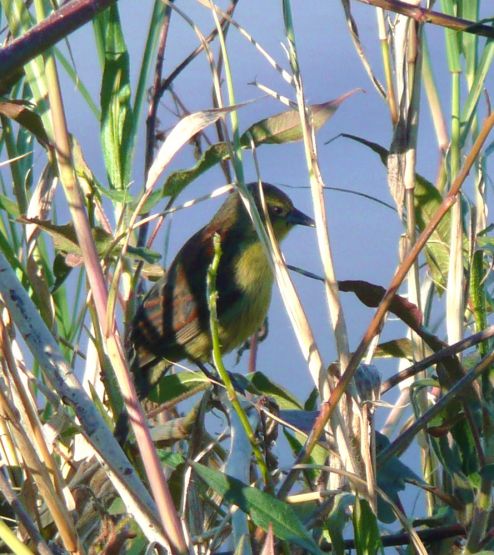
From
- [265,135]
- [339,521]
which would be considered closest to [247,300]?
[265,135]

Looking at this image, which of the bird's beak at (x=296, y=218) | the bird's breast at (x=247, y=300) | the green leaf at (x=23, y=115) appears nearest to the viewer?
the green leaf at (x=23, y=115)

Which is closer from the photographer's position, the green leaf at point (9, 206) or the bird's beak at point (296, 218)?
the green leaf at point (9, 206)

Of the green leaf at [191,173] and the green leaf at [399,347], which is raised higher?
Result: the green leaf at [191,173]

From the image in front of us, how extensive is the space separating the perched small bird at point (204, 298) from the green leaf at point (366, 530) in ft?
3.85

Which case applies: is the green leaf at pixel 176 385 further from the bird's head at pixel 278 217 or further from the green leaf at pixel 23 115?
the bird's head at pixel 278 217

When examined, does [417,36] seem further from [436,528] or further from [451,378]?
[436,528]

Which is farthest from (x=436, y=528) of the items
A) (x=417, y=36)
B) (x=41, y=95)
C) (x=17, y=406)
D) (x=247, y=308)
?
(x=247, y=308)

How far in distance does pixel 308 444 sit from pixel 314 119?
0.53 meters

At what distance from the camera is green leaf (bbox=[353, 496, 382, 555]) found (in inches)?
42.1

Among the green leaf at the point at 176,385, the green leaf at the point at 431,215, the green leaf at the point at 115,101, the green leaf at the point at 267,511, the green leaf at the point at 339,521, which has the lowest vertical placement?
the green leaf at the point at 176,385

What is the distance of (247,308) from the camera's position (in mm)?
2922

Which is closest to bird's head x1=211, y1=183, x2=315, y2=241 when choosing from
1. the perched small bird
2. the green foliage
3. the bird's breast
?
the perched small bird

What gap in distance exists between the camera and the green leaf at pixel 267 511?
1.04 m

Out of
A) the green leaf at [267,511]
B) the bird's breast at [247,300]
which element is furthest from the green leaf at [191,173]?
the bird's breast at [247,300]
